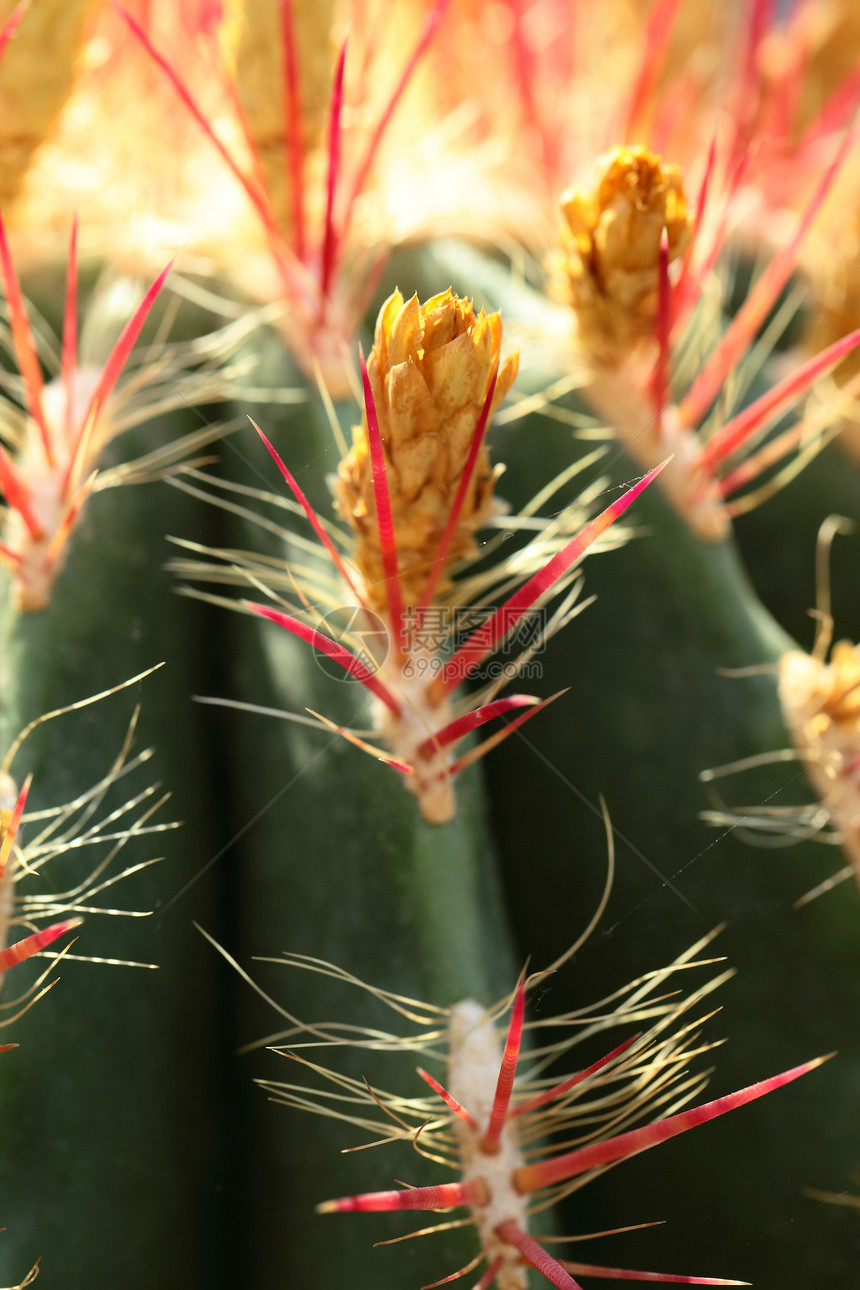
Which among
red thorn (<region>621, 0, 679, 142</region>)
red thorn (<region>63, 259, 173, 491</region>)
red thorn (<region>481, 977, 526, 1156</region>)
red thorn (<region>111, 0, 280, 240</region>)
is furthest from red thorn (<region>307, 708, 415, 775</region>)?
red thorn (<region>621, 0, 679, 142</region>)

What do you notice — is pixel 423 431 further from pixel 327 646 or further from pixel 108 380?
pixel 108 380

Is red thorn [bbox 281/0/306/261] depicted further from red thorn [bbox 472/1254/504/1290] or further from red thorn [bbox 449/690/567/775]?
red thorn [bbox 472/1254/504/1290]

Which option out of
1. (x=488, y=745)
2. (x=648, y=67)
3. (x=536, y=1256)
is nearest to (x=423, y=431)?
(x=488, y=745)

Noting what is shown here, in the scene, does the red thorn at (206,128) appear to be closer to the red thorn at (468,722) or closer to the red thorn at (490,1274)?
the red thorn at (468,722)

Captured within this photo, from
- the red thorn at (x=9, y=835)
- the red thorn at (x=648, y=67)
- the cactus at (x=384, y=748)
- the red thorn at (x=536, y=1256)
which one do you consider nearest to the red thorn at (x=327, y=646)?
the cactus at (x=384, y=748)

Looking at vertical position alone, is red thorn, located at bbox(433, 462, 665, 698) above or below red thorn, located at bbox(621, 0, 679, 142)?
below

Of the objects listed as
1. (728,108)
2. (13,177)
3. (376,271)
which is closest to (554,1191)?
(376,271)
